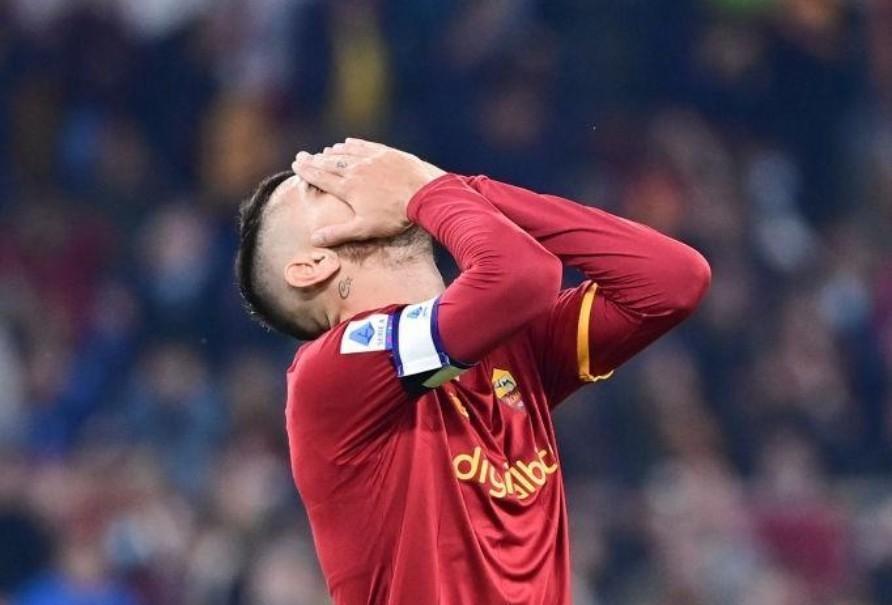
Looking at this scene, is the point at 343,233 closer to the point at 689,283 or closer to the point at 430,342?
the point at 430,342

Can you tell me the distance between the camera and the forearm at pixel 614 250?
9.99 feet

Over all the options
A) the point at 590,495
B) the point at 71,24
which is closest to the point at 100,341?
the point at 71,24

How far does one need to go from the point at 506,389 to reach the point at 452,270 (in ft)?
13.8

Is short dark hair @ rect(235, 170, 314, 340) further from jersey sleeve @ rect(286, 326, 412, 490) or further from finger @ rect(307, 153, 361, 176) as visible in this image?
jersey sleeve @ rect(286, 326, 412, 490)

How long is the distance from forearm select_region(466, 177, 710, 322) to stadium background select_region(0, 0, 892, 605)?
372 centimetres

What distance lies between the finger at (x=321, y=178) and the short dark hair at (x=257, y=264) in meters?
0.09

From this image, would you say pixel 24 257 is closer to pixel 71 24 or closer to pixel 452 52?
pixel 71 24

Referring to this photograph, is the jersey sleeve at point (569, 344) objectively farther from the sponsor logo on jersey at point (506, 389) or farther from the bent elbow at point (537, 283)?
the bent elbow at point (537, 283)

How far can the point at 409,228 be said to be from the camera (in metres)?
3.03

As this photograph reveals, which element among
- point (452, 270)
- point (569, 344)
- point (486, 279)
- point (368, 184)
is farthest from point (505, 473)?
point (452, 270)

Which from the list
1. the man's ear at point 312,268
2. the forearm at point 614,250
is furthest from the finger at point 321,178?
the forearm at point 614,250

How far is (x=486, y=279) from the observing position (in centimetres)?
282

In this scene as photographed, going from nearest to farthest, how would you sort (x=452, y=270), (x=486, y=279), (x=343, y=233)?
(x=486, y=279) < (x=343, y=233) < (x=452, y=270)

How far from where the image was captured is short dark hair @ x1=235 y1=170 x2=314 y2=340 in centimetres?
316
